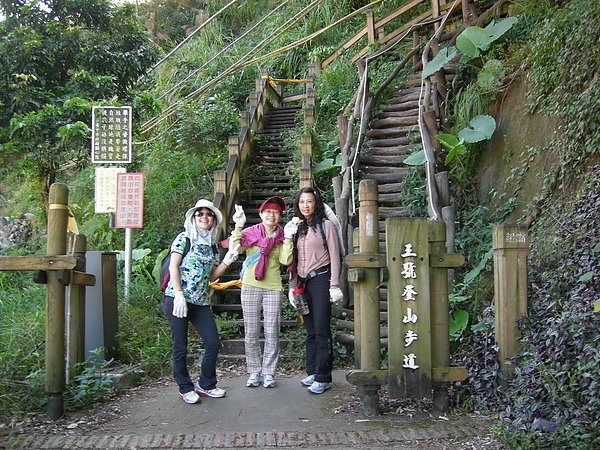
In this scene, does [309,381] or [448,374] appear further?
[309,381]

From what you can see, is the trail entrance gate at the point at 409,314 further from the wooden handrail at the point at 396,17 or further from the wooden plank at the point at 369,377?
the wooden handrail at the point at 396,17

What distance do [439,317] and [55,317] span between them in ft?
9.37

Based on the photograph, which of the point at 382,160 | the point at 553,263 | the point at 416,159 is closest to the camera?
the point at 553,263

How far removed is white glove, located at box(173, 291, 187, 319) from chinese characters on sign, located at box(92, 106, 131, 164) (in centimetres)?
440

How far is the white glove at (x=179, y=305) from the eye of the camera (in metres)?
4.61

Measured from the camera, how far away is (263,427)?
165 inches

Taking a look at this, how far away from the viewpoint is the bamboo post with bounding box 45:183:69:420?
4.41 metres

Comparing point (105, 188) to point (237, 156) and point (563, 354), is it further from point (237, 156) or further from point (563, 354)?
point (563, 354)

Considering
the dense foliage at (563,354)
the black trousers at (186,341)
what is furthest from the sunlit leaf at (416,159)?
the black trousers at (186,341)

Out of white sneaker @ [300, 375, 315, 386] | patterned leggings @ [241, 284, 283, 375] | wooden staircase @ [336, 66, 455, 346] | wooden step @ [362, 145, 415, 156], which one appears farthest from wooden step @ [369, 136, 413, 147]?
white sneaker @ [300, 375, 315, 386]

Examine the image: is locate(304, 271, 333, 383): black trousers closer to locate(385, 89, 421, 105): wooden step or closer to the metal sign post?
the metal sign post

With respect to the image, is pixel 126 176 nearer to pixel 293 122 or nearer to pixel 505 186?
pixel 505 186

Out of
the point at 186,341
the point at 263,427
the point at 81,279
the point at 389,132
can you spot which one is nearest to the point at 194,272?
the point at 186,341

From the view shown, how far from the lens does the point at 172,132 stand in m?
11.9
